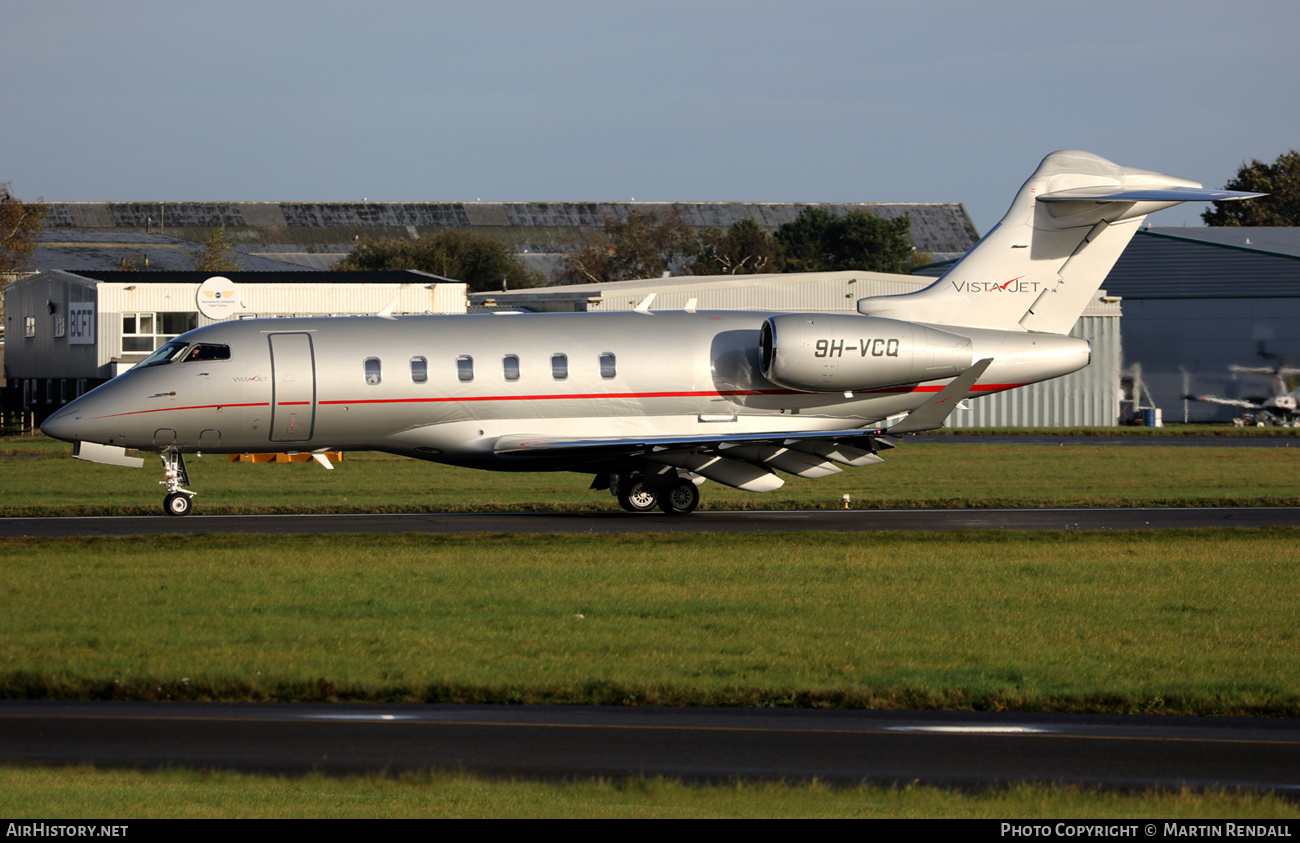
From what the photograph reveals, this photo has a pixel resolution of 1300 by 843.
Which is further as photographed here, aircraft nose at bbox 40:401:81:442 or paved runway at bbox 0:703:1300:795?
aircraft nose at bbox 40:401:81:442

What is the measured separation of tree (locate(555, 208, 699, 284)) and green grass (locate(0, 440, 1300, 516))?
220ft

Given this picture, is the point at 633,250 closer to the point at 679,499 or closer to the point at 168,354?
the point at 679,499

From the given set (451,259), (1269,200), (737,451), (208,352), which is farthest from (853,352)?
(1269,200)

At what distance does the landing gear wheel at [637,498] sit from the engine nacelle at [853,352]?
123 inches

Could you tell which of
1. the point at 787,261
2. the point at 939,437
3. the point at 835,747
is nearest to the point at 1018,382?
the point at 835,747

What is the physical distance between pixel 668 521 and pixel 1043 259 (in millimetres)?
9254

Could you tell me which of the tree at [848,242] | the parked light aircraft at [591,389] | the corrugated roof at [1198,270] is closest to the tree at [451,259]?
the tree at [848,242]

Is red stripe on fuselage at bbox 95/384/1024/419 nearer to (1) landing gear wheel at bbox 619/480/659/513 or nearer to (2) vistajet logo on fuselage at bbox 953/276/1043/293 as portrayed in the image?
(1) landing gear wheel at bbox 619/480/659/513

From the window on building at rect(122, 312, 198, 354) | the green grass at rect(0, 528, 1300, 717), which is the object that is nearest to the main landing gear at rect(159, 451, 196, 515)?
the green grass at rect(0, 528, 1300, 717)

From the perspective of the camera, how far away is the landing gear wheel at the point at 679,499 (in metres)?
25.3

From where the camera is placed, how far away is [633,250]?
111000 millimetres

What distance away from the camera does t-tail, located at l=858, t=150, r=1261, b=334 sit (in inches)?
1044

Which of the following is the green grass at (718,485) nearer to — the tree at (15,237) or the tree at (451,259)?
the tree at (15,237)
